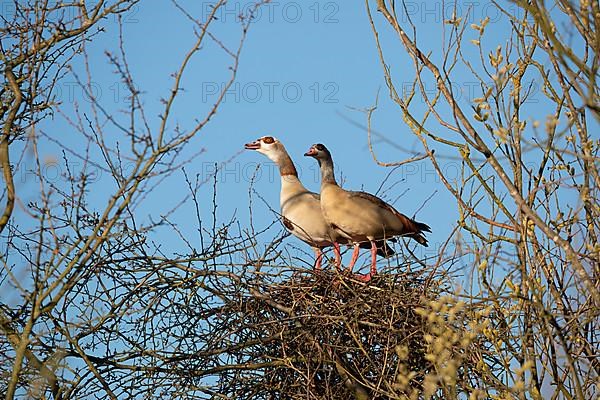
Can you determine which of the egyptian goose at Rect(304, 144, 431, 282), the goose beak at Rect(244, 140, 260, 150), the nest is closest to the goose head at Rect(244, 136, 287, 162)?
the goose beak at Rect(244, 140, 260, 150)

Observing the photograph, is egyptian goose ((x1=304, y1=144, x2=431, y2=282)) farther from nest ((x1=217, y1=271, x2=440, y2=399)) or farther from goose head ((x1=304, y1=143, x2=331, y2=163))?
nest ((x1=217, y1=271, x2=440, y2=399))

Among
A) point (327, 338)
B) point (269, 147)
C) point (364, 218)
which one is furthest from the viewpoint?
point (269, 147)

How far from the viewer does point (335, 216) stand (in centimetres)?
689

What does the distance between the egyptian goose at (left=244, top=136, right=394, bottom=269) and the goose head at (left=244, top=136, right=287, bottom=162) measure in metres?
0.02

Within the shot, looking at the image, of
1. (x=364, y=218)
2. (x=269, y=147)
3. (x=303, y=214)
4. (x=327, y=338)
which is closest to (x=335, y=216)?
(x=364, y=218)

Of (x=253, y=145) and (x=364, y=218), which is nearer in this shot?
(x=364, y=218)

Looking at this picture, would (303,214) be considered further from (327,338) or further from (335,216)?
(327,338)

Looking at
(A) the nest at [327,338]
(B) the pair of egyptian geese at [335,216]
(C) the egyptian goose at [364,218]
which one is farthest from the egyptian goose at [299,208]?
(A) the nest at [327,338]

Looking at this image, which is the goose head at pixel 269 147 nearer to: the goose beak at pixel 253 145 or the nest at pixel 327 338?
the goose beak at pixel 253 145

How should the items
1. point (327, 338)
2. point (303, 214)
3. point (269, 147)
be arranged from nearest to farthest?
point (327, 338), point (303, 214), point (269, 147)

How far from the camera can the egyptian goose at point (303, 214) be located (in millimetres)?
7148

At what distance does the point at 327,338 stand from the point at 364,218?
71.0 inches

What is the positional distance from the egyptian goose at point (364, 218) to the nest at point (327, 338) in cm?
129

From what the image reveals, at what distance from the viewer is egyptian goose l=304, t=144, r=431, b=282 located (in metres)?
6.87
